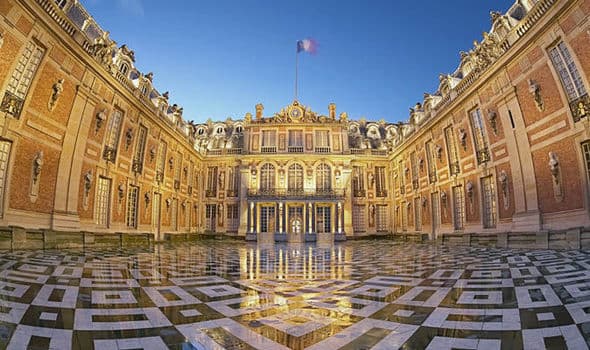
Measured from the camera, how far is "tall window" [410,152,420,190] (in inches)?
1063

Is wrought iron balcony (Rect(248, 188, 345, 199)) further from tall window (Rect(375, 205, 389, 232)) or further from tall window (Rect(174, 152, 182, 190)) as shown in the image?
tall window (Rect(174, 152, 182, 190))

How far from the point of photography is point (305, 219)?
34.6 m

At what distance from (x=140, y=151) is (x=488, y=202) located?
69.8 ft

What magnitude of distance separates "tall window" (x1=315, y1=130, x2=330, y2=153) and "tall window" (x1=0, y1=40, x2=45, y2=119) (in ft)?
86.1

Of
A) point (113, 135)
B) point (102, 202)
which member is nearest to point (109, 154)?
point (113, 135)

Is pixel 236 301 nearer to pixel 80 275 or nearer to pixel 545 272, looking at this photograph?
pixel 80 275

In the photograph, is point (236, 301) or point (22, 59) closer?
point (236, 301)

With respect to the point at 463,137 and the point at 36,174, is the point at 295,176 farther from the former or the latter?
the point at 36,174

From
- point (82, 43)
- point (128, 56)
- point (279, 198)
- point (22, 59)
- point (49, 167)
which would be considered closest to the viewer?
point (22, 59)

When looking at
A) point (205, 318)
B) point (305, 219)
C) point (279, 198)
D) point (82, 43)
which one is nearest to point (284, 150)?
point (279, 198)

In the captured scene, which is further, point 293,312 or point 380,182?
point 380,182

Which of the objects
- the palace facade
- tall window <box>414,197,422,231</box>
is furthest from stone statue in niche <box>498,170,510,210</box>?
tall window <box>414,197,422,231</box>

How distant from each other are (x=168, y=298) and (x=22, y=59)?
42.5 ft

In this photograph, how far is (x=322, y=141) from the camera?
36.3 meters
